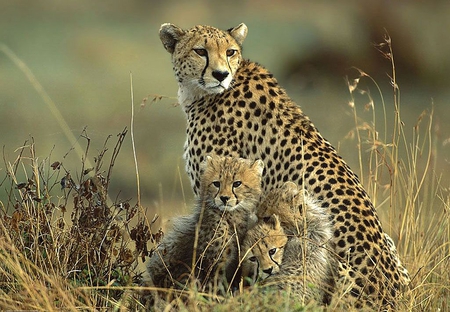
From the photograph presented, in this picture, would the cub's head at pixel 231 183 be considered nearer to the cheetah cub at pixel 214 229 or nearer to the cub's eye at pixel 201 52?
the cheetah cub at pixel 214 229

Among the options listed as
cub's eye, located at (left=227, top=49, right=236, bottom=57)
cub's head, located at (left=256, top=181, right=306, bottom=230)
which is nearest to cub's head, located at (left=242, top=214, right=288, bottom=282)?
cub's head, located at (left=256, top=181, right=306, bottom=230)

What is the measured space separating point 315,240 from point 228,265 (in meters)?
0.42

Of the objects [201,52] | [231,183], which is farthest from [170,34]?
[231,183]

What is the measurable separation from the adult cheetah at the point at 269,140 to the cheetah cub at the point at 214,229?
13.5 inches

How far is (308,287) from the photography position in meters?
4.05

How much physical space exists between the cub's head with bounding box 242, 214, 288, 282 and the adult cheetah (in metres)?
0.31

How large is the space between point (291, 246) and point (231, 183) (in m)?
0.39

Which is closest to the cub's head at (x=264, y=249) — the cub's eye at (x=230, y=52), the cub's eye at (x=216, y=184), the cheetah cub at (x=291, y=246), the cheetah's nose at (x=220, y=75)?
the cheetah cub at (x=291, y=246)

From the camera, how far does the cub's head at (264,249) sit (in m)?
4.11

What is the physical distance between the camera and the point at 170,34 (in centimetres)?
525

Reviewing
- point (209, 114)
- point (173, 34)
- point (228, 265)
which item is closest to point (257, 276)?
point (228, 265)

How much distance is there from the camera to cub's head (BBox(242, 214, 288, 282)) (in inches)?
162

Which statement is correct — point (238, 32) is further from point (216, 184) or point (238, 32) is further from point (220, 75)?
point (216, 184)

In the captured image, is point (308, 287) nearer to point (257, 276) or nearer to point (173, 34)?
point (257, 276)
